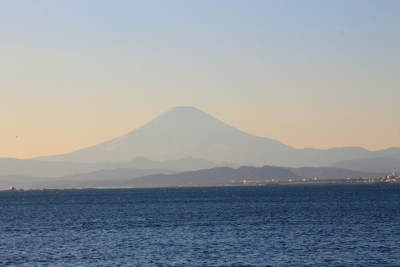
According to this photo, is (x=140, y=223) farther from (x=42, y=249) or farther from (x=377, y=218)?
(x=377, y=218)

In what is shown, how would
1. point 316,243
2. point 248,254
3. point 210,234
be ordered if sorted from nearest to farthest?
point 248,254 < point 316,243 < point 210,234

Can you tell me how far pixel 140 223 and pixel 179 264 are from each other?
143 feet

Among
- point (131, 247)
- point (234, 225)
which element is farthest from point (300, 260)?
point (234, 225)

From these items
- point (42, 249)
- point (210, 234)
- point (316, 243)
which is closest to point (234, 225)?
point (210, 234)

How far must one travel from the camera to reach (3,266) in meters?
54.9

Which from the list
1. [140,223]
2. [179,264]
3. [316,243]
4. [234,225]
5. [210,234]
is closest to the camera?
[179,264]

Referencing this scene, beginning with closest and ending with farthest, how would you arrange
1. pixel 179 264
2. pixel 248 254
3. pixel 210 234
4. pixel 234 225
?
pixel 179 264
pixel 248 254
pixel 210 234
pixel 234 225

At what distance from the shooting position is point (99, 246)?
67812 millimetres

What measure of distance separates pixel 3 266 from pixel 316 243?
3248cm

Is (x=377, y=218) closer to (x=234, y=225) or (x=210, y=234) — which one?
(x=234, y=225)

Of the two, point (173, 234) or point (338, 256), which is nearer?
point (338, 256)

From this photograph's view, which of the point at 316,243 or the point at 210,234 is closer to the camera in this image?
the point at 316,243

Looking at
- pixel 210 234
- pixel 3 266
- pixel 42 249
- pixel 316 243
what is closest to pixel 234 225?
pixel 210 234

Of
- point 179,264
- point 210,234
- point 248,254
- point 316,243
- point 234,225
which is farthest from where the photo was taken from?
point 234,225
